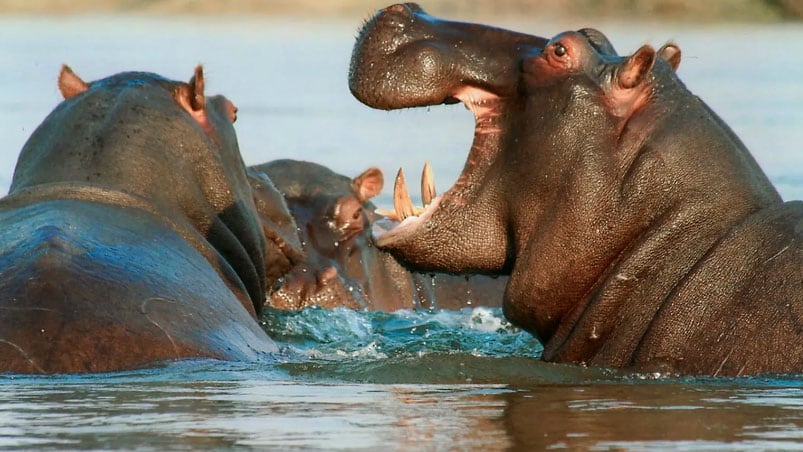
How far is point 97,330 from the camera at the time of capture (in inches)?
239

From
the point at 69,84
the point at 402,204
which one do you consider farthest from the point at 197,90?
the point at 402,204

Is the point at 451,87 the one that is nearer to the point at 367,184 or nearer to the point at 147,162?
the point at 147,162

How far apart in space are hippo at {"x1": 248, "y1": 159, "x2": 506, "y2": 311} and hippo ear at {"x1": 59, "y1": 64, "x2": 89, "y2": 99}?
3.22m

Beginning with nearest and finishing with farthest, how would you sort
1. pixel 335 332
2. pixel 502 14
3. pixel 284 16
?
pixel 335 332
pixel 502 14
pixel 284 16

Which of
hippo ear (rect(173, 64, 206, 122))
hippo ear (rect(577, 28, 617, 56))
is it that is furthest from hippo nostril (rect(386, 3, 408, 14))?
hippo ear (rect(173, 64, 206, 122))

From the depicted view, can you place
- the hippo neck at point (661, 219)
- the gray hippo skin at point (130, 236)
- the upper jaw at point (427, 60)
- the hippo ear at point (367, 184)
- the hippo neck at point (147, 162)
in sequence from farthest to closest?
1. the hippo ear at point (367, 184)
2. the hippo neck at point (147, 162)
3. the upper jaw at point (427, 60)
4. the hippo neck at point (661, 219)
5. the gray hippo skin at point (130, 236)

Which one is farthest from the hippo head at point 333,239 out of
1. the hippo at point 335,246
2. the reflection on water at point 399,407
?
the reflection on water at point 399,407

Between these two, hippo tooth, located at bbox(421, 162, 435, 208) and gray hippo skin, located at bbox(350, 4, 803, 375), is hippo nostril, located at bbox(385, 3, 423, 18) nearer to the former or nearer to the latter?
gray hippo skin, located at bbox(350, 4, 803, 375)

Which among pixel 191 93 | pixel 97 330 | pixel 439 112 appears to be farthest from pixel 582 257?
pixel 439 112

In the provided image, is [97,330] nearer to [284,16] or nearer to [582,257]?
[582,257]

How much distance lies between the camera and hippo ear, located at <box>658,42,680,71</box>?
7.01 m

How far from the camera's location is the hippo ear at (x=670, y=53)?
7.01 metres

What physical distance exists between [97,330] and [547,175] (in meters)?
1.77

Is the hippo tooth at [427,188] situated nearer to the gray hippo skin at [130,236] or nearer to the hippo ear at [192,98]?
the gray hippo skin at [130,236]
